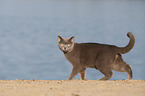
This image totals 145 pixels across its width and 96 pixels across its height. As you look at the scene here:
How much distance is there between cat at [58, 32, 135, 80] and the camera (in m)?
9.33

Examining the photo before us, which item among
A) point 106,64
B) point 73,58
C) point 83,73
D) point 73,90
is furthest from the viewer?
point 83,73

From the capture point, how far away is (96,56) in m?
9.45

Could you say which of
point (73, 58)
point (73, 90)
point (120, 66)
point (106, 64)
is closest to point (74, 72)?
point (73, 58)

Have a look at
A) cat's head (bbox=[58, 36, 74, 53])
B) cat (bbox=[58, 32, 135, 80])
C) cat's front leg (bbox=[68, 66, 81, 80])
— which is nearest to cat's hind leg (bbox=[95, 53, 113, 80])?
cat (bbox=[58, 32, 135, 80])

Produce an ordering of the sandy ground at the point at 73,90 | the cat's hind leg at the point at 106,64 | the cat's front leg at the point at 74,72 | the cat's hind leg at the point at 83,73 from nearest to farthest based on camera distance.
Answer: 1. the sandy ground at the point at 73,90
2. the cat's hind leg at the point at 106,64
3. the cat's front leg at the point at 74,72
4. the cat's hind leg at the point at 83,73

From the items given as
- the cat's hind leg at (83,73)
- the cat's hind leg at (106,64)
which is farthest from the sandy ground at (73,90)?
the cat's hind leg at (83,73)

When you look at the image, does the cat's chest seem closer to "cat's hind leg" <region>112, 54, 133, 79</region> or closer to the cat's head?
the cat's head

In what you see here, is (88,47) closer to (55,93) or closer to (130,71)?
(130,71)

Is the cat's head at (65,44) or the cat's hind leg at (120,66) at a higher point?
the cat's head at (65,44)

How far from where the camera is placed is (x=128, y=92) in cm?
711

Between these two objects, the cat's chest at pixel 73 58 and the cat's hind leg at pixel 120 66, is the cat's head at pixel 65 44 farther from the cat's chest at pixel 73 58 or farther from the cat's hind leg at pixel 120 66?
the cat's hind leg at pixel 120 66

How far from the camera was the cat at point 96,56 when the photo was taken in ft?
30.6

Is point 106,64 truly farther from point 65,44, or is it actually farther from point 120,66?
point 65,44

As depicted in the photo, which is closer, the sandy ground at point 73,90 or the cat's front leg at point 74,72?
the sandy ground at point 73,90
